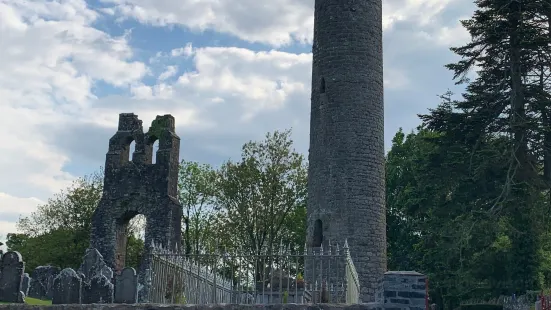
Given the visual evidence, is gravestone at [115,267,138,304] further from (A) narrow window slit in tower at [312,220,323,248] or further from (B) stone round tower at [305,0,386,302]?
(A) narrow window slit in tower at [312,220,323,248]

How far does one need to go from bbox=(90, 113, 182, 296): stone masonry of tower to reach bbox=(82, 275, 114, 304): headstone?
11.5 meters

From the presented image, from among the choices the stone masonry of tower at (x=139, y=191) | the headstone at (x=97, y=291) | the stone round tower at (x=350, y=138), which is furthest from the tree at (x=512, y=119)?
the headstone at (x=97, y=291)

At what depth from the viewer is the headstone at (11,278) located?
44.2 feet

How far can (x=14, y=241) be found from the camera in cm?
5609

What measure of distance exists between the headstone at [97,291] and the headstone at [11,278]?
2.19 meters

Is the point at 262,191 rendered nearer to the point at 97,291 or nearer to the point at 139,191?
the point at 139,191

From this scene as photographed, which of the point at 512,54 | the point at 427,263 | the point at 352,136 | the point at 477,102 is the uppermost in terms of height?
the point at 512,54

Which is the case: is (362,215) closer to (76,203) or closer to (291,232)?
(291,232)

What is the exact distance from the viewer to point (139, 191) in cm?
2531

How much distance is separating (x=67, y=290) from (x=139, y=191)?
14353 millimetres

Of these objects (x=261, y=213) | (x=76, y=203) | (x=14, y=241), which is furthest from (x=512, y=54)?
(x=14, y=241)

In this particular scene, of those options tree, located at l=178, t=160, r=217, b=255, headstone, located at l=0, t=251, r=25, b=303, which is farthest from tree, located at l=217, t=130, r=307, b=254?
headstone, located at l=0, t=251, r=25, b=303

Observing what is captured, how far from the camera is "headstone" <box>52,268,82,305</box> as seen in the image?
11.1 m

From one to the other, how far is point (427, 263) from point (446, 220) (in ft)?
25.3
